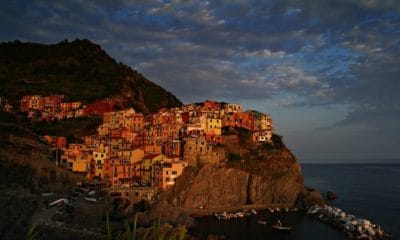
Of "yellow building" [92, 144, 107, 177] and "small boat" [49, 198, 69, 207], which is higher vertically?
"yellow building" [92, 144, 107, 177]

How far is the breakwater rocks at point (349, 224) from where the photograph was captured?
145 ft

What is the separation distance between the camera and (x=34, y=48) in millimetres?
124375

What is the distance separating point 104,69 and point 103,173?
58.4m

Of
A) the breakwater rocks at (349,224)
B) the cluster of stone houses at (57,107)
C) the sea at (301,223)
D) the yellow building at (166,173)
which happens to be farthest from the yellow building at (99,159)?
the breakwater rocks at (349,224)

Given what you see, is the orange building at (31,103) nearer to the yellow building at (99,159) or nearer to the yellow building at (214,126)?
the yellow building at (99,159)

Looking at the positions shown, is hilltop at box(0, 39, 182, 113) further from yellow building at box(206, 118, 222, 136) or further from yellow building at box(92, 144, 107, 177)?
yellow building at box(92, 144, 107, 177)

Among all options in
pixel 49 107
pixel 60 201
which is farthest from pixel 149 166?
pixel 49 107

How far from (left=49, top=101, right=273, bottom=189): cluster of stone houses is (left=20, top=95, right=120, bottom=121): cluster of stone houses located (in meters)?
6.86

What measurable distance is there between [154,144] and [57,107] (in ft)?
93.7

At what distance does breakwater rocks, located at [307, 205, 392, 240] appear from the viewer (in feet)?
145

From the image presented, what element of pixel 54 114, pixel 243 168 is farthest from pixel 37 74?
pixel 243 168

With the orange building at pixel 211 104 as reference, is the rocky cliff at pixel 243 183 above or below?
below

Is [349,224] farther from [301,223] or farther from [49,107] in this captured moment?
[49,107]

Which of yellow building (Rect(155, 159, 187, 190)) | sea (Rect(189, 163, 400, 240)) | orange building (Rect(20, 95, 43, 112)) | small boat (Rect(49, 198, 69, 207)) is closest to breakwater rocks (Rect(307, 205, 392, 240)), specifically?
sea (Rect(189, 163, 400, 240))
